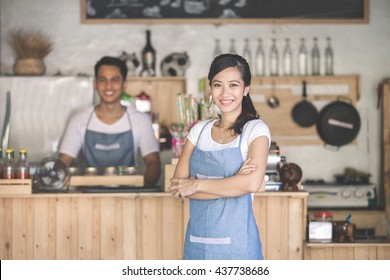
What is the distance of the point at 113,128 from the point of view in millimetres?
5551

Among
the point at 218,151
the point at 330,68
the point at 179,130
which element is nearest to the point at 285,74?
the point at 330,68

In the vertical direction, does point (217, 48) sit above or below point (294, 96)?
above

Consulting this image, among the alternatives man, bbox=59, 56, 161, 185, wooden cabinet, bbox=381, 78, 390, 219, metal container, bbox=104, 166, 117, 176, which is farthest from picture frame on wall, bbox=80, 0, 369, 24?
metal container, bbox=104, 166, 117, 176

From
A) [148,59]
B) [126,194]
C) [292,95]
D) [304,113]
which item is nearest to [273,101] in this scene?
[292,95]

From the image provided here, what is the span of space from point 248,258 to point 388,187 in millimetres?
3614

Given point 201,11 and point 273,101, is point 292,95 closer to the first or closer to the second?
point 273,101

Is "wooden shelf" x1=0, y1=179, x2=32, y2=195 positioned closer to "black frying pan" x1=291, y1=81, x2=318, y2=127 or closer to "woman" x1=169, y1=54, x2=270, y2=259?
"woman" x1=169, y1=54, x2=270, y2=259

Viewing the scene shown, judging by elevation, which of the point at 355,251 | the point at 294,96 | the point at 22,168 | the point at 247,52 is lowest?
the point at 355,251

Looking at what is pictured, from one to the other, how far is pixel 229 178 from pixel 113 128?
96.1 inches

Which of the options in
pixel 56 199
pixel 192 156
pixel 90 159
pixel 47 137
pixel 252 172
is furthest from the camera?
pixel 47 137

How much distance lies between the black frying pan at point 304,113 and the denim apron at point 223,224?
352cm

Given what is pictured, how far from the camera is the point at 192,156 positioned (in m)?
3.47

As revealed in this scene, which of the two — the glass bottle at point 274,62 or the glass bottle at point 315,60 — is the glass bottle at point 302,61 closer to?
the glass bottle at point 315,60

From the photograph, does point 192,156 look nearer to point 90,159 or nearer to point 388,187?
point 90,159
